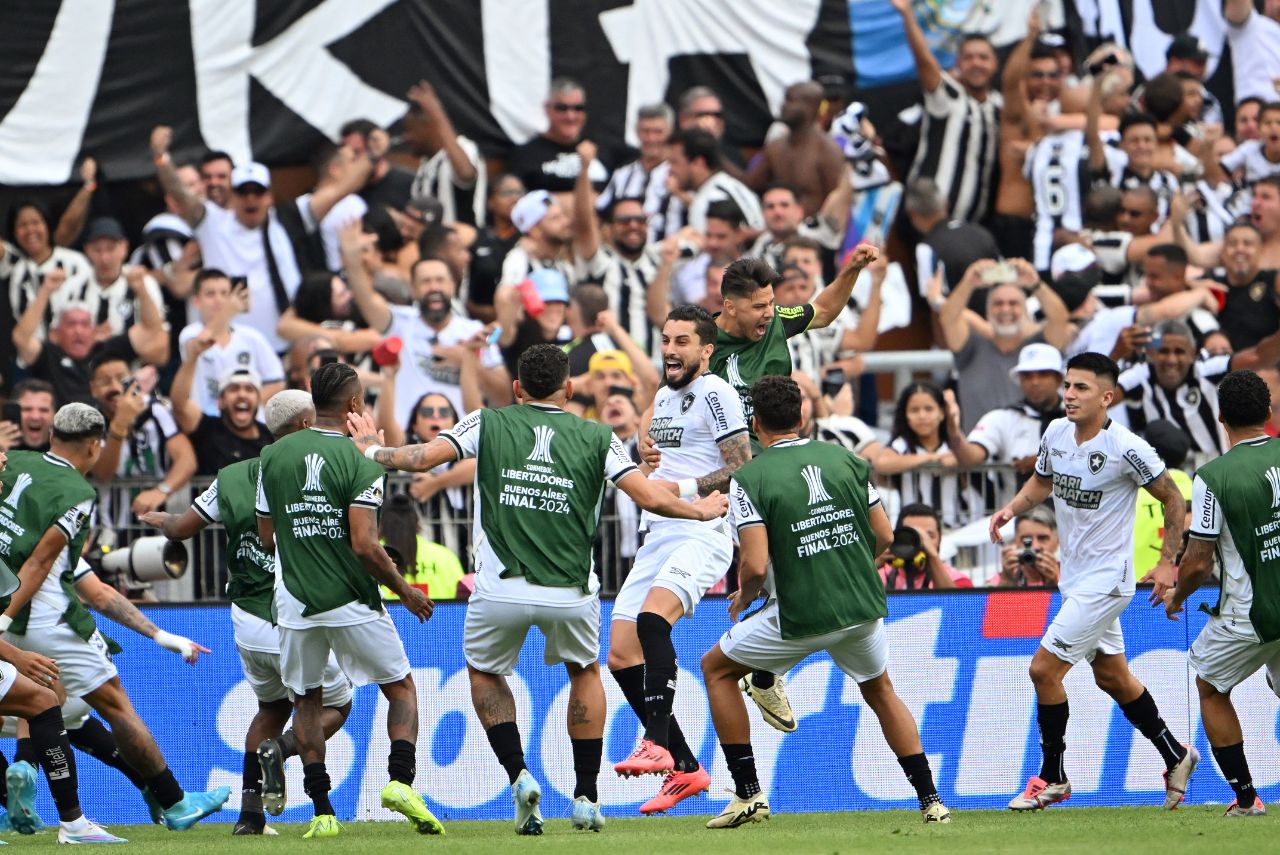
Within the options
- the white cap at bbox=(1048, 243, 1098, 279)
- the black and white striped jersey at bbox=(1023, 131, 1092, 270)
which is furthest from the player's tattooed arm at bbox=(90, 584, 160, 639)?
the black and white striped jersey at bbox=(1023, 131, 1092, 270)

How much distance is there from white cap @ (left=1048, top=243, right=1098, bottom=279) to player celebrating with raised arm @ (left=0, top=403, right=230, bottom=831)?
27.1 ft

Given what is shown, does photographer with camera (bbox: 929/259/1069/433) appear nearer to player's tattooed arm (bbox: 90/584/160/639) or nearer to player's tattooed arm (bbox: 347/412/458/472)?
player's tattooed arm (bbox: 347/412/458/472)

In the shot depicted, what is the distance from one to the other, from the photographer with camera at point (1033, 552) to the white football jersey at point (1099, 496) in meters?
1.96

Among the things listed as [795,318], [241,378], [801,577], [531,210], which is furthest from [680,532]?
[531,210]

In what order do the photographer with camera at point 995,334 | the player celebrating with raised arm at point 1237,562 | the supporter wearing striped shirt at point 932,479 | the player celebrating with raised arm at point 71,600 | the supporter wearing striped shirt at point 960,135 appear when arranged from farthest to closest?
1. the supporter wearing striped shirt at point 960,135
2. the photographer with camera at point 995,334
3. the supporter wearing striped shirt at point 932,479
4. the player celebrating with raised arm at point 71,600
5. the player celebrating with raised arm at point 1237,562

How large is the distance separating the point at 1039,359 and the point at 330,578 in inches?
251

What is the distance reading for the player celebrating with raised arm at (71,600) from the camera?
11.2 metres

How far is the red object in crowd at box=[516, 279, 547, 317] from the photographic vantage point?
16.5 m

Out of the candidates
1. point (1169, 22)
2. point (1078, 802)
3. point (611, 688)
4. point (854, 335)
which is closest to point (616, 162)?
point (854, 335)

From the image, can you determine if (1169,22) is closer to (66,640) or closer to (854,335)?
(854,335)

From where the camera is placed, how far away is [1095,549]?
11656mm

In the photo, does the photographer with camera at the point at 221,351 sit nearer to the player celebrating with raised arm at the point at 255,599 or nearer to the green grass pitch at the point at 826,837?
the player celebrating with raised arm at the point at 255,599

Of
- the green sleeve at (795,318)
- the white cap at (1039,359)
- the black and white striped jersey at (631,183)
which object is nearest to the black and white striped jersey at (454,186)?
the black and white striped jersey at (631,183)

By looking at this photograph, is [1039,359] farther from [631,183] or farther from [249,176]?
[249,176]
